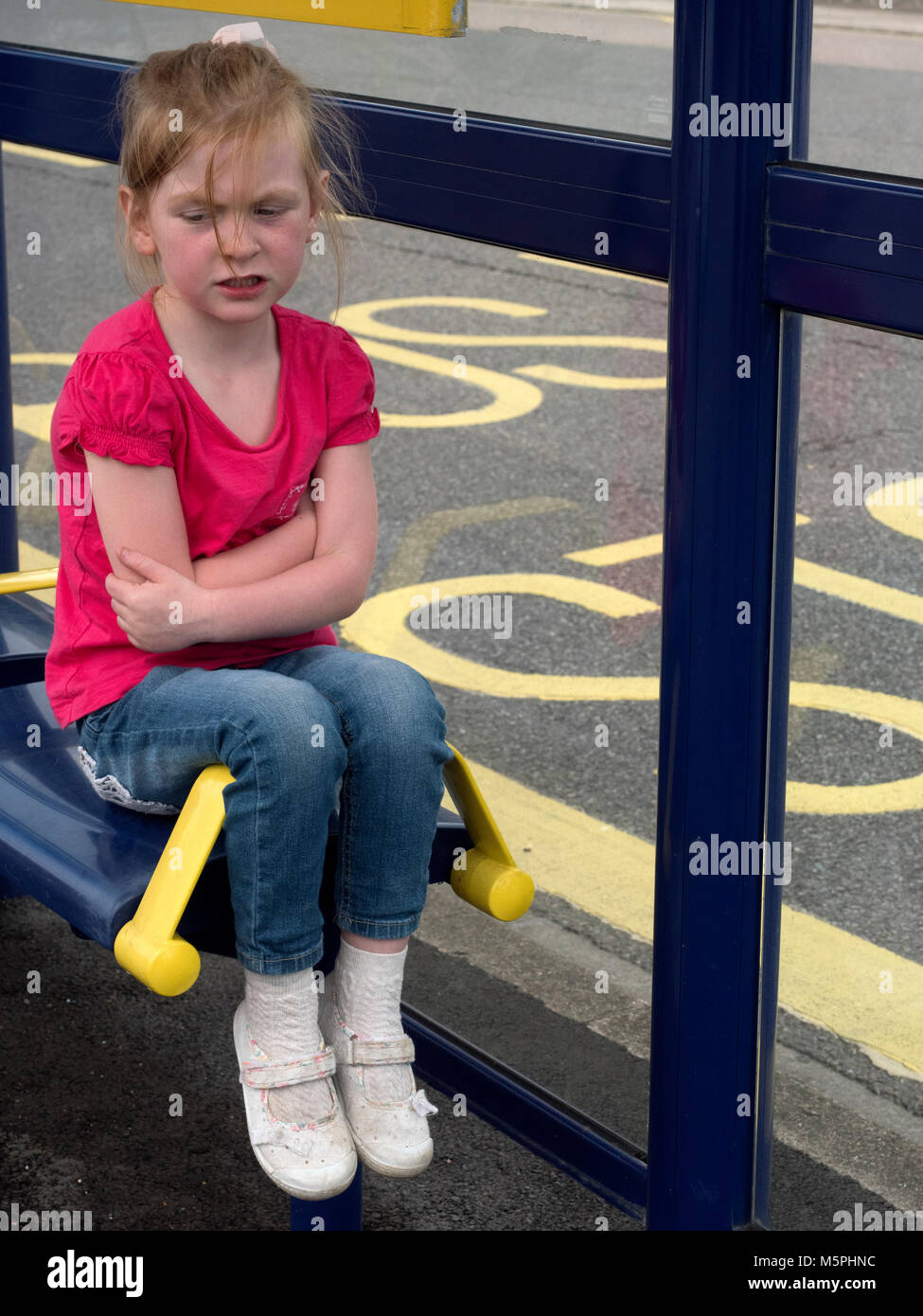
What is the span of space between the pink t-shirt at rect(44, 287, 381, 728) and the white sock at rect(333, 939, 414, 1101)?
0.39 metres

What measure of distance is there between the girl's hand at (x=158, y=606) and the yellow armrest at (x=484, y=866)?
0.34m

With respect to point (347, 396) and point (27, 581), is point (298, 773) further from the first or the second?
point (27, 581)

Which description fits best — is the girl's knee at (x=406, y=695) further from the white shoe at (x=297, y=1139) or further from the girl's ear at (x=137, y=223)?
the girl's ear at (x=137, y=223)

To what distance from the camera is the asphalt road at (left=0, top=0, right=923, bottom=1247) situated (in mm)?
1952

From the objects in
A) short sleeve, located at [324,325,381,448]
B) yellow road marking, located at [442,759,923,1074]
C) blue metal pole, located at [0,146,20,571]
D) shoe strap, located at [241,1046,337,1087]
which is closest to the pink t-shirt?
short sleeve, located at [324,325,381,448]

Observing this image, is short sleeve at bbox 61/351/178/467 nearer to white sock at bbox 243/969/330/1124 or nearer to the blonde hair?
the blonde hair

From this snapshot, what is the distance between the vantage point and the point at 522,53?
2004mm

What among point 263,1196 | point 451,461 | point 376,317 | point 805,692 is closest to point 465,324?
point 376,317

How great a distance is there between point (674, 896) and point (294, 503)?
24.8 inches

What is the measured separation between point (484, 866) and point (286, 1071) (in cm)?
37

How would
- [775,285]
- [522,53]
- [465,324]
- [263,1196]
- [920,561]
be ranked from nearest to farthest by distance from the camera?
[775,285]
[522,53]
[920,561]
[263,1196]
[465,324]

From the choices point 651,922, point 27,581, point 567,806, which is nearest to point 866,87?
point 27,581

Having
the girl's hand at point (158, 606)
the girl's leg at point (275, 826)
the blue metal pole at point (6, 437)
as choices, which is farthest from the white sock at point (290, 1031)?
the blue metal pole at point (6, 437)

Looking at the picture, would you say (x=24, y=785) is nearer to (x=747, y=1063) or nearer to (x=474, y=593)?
(x=747, y=1063)
